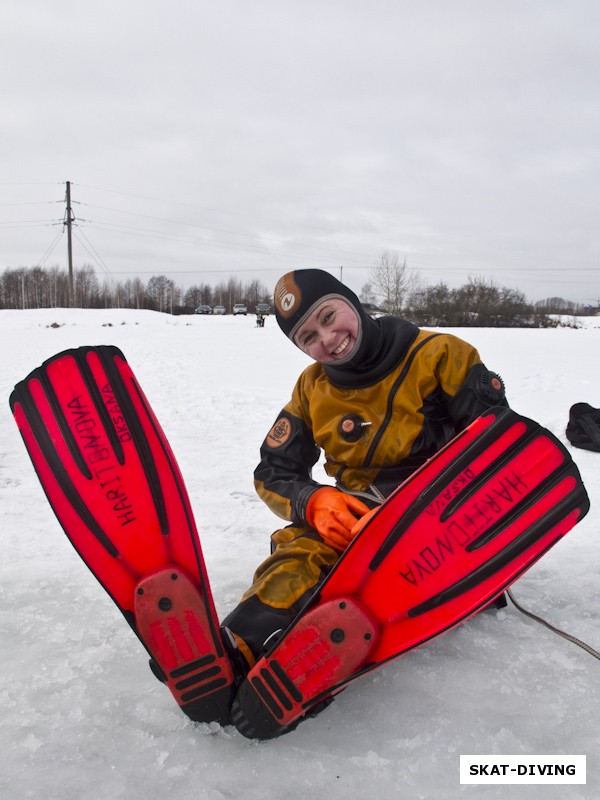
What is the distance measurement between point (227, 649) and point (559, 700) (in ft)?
2.80

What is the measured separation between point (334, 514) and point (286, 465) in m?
0.38

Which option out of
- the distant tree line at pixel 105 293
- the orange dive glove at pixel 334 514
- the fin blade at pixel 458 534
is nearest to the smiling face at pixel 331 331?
the orange dive glove at pixel 334 514

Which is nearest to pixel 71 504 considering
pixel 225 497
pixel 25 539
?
pixel 25 539

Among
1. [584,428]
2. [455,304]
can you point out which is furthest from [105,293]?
[584,428]

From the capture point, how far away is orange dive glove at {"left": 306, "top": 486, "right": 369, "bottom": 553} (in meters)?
1.63

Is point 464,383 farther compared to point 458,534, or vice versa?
point 464,383

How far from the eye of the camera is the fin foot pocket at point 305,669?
123 cm

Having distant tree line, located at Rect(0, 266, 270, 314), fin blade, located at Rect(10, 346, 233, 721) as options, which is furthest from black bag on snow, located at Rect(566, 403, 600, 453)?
distant tree line, located at Rect(0, 266, 270, 314)

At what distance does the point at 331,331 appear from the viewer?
6.14ft

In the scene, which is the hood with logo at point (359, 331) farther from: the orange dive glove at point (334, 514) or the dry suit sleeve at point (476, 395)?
the orange dive glove at point (334, 514)

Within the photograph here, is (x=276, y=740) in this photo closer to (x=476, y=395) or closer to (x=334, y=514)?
(x=334, y=514)

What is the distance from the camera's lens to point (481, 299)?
40125 mm

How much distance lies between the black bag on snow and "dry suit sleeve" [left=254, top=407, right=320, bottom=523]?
2851 millimetres

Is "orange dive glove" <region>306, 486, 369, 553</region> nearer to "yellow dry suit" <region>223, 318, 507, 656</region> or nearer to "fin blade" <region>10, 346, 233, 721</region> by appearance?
"yellow dry suit" <region>223, 318, 507, 656</region>
